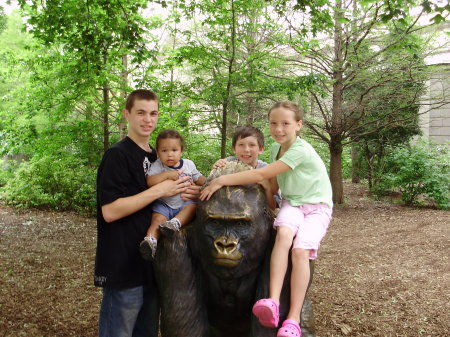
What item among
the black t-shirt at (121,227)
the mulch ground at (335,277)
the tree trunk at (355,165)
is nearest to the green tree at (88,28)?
the mulch ground at (335,277)

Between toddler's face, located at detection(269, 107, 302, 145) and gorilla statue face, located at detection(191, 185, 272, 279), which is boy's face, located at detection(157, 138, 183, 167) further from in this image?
toddler's face, located at detection(269, 107, 302, 145)

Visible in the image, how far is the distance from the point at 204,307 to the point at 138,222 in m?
0.65

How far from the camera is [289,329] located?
2.07 m

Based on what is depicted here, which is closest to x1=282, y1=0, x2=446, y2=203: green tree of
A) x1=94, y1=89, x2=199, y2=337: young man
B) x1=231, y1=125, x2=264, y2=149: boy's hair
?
x1=231, y1=125, x2=264, y2=149: boy's hair

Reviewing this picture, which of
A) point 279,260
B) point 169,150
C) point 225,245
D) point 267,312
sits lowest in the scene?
point 267,312

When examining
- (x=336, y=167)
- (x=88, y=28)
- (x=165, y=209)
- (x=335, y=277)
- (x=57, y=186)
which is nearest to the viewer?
(x=165, y=209)

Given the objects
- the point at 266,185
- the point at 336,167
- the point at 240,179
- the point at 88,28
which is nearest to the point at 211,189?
the point at 240,179

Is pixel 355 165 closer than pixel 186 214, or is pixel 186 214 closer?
pixel 186 214

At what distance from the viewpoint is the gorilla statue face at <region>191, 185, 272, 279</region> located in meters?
2.10

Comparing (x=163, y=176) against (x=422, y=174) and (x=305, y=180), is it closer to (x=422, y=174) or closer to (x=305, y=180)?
(x=305, y=180)

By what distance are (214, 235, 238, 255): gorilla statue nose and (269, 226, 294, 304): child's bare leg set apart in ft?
0.82

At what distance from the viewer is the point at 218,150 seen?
8.94 meters

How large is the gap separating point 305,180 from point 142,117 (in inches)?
41.6

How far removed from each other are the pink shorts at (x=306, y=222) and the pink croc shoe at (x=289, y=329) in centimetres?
39
